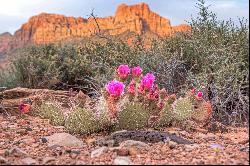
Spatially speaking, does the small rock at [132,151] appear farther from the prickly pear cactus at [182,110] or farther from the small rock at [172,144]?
the prickly pear cactus at [182,110]

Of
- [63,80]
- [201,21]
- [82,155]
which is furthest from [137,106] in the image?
[63,80]

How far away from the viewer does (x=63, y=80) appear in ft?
46.8

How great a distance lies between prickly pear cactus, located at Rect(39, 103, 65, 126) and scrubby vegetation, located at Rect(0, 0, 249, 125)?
1012 mm


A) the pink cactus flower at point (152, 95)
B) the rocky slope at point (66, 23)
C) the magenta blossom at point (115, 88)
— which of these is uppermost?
the rocky slope at point (66, 23)

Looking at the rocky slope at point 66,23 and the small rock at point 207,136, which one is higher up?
the rocky slope at point 66,23

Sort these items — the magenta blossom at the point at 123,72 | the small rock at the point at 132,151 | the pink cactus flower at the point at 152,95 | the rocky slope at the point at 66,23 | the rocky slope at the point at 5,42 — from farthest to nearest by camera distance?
1. the rocky slope at the point at 5,42
2. the rocky slope at the point at 66,23
3. the pink cactus flower at the point at 152,95
4. the magenta blossom at the point at 123,72
5. the small rock at the point at 132,151

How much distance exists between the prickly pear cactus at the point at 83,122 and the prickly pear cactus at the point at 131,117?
29 centimetres

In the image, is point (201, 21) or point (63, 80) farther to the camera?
point (63, 80)

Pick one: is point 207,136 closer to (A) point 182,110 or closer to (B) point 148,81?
(A) point 182,110

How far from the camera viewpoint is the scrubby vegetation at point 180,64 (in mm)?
8211

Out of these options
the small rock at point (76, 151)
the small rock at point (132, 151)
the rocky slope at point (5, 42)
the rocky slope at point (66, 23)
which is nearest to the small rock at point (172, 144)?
the small rock at point (132, 151)

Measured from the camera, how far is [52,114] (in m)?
7.74

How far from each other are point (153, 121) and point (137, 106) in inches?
23.0

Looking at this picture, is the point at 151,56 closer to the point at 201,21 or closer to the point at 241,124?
the point at 201,21
